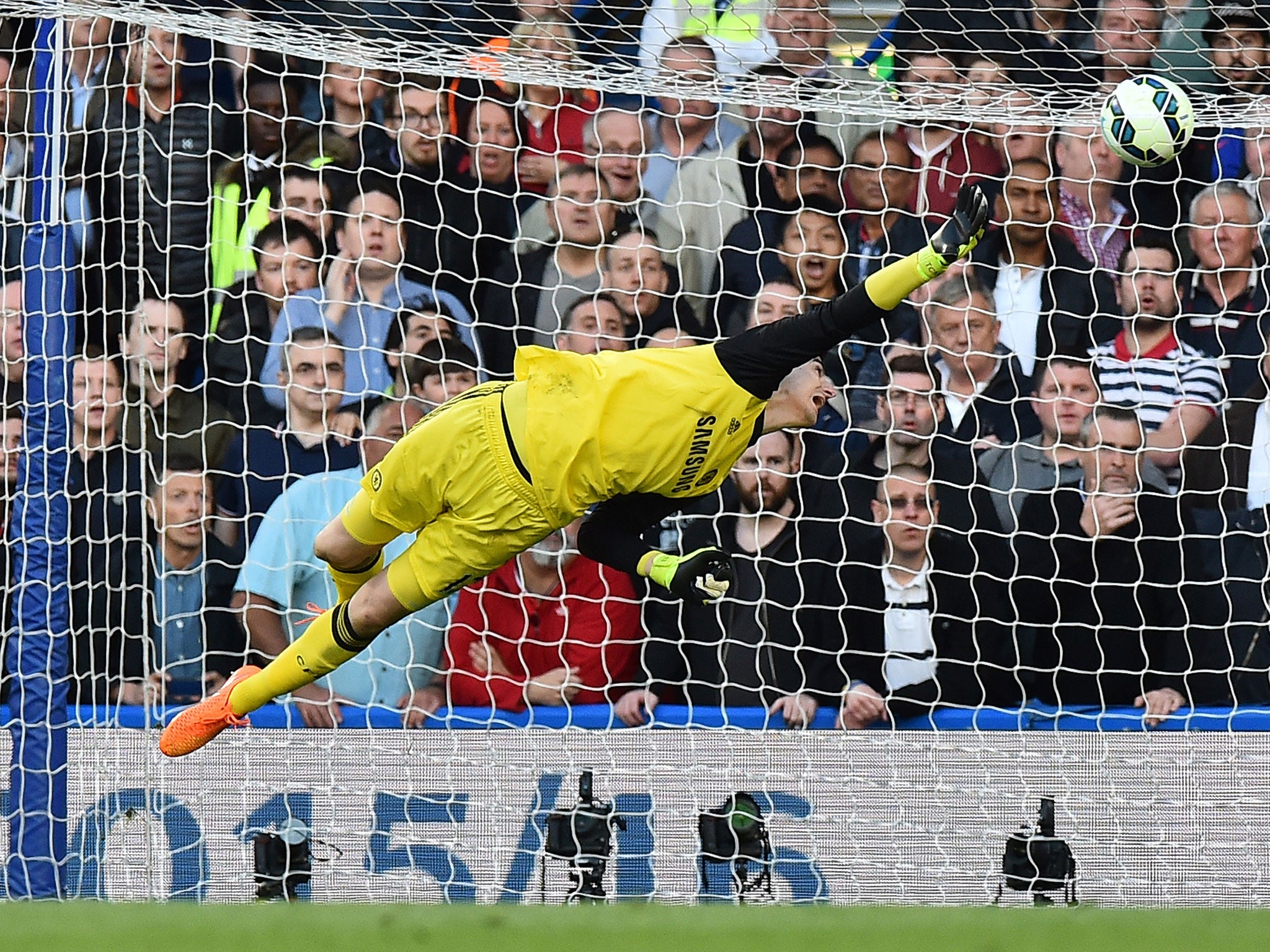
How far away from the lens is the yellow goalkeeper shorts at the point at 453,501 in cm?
396

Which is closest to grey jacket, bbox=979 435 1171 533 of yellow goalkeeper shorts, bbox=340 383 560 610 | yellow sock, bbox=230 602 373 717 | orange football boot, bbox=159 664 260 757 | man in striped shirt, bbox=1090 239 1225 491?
man in striped shirt, bbox=1090 239 1225 491

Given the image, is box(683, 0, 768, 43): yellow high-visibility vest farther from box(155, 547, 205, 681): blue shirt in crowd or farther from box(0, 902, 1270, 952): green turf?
box(0, 902, 1270, 952): green turf

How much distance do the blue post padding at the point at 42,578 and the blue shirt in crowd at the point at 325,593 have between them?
2.61ft

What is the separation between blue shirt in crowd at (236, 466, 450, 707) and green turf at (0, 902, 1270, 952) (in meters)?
2.47

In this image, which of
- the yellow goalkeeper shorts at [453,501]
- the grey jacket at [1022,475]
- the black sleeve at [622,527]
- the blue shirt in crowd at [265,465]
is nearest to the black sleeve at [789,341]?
the black sleeve at [622,527]

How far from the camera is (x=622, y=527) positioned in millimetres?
4090

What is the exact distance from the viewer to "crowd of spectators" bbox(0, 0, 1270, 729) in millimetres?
5031

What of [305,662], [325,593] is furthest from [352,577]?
[325,593]

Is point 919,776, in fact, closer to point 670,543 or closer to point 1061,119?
point 670,543

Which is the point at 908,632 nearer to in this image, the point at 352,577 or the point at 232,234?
the point at 352,577

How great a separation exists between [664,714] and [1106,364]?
6.56 ft

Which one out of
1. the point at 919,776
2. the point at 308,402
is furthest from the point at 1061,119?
the point at 308,402

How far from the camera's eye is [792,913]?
2619 millimetres

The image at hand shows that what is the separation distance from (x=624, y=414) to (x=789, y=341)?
460 mm
